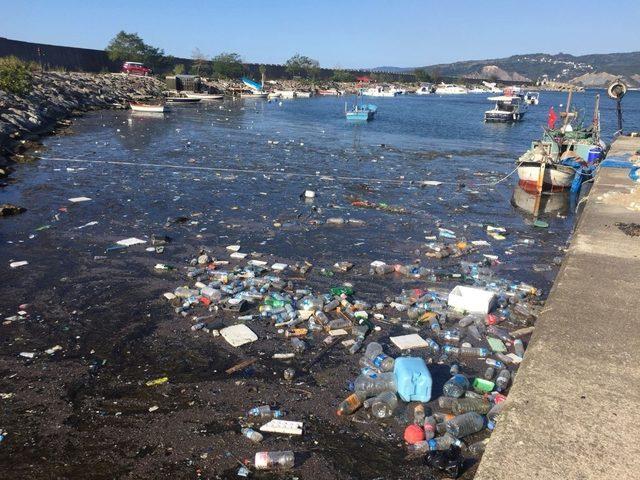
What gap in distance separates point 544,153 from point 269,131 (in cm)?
1560

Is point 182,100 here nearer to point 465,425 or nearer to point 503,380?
point 503,380

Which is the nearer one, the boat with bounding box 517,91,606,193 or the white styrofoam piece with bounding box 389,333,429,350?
the white styrofoam piece with bounding box 389,333,429,350

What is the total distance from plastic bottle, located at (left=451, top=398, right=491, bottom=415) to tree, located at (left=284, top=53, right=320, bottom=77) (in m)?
101

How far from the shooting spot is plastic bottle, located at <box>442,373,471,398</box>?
409 cm

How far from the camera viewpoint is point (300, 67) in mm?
99500

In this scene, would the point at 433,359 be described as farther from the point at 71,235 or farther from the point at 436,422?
the point at 71,235

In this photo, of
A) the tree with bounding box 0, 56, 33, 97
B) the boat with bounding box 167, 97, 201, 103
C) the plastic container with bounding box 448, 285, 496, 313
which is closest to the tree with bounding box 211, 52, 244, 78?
the boat with bounding box 167, 97, 201, 103

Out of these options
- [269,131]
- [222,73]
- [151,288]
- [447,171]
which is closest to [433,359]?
[151,288]

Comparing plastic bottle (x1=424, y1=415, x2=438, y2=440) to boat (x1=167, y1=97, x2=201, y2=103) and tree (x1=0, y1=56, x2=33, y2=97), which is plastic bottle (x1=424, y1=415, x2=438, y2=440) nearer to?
tree (x1=0, y1=56, x2=33, y2=97)

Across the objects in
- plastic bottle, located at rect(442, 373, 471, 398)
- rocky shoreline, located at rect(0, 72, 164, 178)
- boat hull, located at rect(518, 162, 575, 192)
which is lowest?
plastic bottle, located at rect(442, 373, 471, 398)

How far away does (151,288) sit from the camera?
242 inches

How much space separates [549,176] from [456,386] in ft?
34.1

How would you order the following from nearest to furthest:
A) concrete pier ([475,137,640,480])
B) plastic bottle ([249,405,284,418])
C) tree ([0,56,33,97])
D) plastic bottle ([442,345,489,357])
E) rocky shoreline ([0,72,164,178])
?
concrete pier ([475,137,640,480]), plastic bottle ([249,405,284,418]), plastic bottle ([442,345,489,357]), rocky shoreline ([0,72,164,178]), tree ([0,56,33,97])

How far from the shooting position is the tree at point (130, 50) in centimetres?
6034
